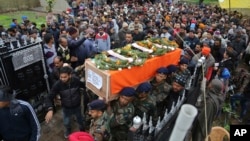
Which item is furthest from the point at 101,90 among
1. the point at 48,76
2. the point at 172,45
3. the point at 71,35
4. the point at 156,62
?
the point at 71,35

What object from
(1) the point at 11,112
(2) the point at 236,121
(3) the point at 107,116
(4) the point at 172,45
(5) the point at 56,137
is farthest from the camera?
(2) the point at 236,121

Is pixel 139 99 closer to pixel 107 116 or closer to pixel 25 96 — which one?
pixel 107 116

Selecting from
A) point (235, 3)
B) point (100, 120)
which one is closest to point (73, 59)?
point (100, 120)

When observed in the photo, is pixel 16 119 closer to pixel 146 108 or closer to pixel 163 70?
pixel 146 108

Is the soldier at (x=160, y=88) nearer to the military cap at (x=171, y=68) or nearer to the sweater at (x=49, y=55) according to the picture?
the military cap at (x=171, y=68)

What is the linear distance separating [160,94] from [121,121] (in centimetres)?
108

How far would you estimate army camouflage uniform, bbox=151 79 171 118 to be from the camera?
411 centimetres

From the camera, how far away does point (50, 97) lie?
4023 mm

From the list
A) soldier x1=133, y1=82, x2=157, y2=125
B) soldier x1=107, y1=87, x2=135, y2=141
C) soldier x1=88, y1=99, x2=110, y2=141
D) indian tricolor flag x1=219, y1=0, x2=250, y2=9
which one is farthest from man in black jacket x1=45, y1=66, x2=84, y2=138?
indian tricolor flag x1=219, y1=0, x2=250, y2=9

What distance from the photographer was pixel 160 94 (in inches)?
164

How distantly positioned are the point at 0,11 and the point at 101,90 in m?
21.5

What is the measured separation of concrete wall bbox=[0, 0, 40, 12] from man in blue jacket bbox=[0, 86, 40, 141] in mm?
21919

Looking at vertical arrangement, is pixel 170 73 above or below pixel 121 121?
above

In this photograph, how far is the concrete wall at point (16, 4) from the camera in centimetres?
2178
